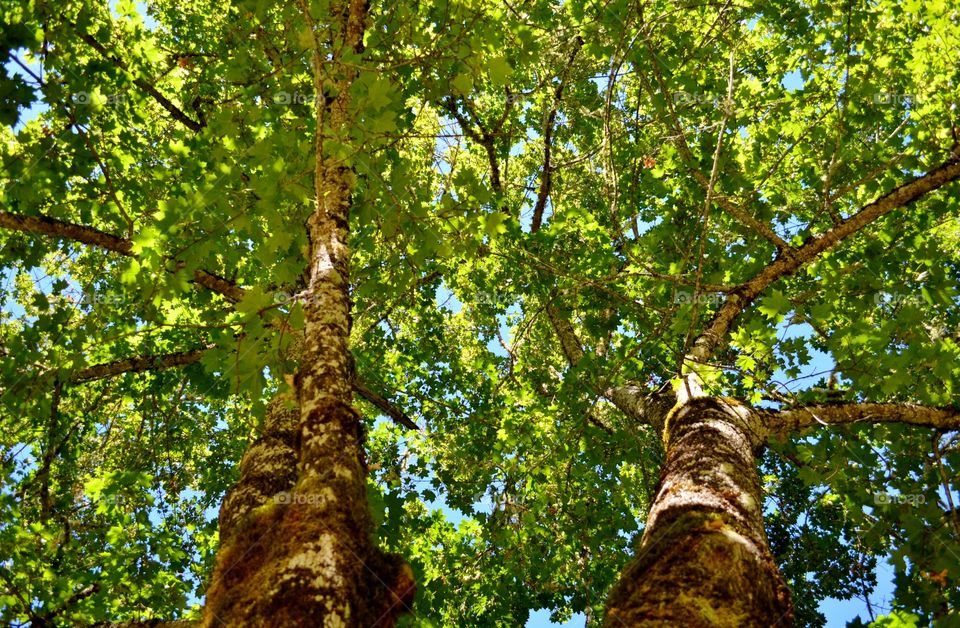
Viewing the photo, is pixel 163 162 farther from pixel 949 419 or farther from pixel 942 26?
pixel 942 26

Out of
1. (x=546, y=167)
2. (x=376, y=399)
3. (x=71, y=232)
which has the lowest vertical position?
(x=376, y=399)

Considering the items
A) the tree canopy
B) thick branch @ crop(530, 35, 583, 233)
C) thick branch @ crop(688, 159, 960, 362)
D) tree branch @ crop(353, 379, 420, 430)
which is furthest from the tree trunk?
thick branch @ crop(530, 35, 583, 233)

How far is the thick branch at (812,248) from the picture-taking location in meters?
4.07

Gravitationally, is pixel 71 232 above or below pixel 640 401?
below

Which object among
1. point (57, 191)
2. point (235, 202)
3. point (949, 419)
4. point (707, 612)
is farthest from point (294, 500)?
point (949, 419)

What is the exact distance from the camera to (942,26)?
5.34 m

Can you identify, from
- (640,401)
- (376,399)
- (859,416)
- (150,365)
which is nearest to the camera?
(859,416)

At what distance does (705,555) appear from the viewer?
217cm

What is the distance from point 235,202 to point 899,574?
4397 mm

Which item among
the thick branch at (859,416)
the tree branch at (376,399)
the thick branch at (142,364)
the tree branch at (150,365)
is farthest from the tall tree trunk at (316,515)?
the thick branch at (859,416)

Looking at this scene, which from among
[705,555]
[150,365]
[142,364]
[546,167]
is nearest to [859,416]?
[705,555]

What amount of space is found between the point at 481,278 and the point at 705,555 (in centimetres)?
505

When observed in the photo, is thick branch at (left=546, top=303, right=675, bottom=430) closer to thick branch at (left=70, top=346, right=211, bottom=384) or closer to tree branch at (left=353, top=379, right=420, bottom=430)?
tree branch at (left=353, top=379, right=420, bottom=430)

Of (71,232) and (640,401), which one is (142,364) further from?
(640,401)
